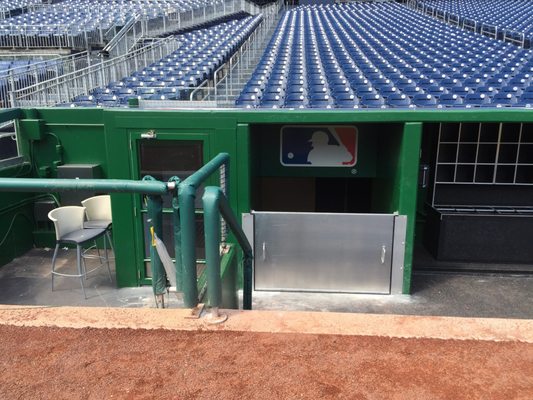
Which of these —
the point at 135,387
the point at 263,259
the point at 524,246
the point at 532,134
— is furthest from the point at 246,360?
the point at 532,134

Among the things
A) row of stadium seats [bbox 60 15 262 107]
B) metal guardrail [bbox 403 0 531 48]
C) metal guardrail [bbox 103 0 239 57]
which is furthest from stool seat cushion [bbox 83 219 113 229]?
metal guardrail [bbox 403 0 531 48]

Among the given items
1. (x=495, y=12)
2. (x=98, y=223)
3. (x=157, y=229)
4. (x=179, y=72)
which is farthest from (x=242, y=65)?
(x=495, y=12)

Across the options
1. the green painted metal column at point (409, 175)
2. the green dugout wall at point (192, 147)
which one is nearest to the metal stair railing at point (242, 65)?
the green dugout wall at point (192, 147)

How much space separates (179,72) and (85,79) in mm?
2354

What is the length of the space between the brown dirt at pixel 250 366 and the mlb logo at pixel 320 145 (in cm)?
491

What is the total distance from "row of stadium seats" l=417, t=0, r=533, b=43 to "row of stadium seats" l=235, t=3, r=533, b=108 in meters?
1.64

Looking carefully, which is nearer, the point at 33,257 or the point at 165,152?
the point at 165,152

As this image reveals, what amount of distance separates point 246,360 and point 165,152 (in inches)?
173

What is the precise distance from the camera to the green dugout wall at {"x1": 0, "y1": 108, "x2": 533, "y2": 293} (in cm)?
596

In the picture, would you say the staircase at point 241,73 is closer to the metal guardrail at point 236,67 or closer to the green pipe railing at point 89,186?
the metal guardrail at point 236,67

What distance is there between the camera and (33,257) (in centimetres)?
743

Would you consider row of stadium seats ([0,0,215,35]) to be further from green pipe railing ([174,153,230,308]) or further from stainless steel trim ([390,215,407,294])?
green pipe railing ([174,153,230,308])

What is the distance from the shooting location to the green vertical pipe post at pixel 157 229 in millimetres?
2482

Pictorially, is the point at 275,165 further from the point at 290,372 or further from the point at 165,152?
the point at 290,372
